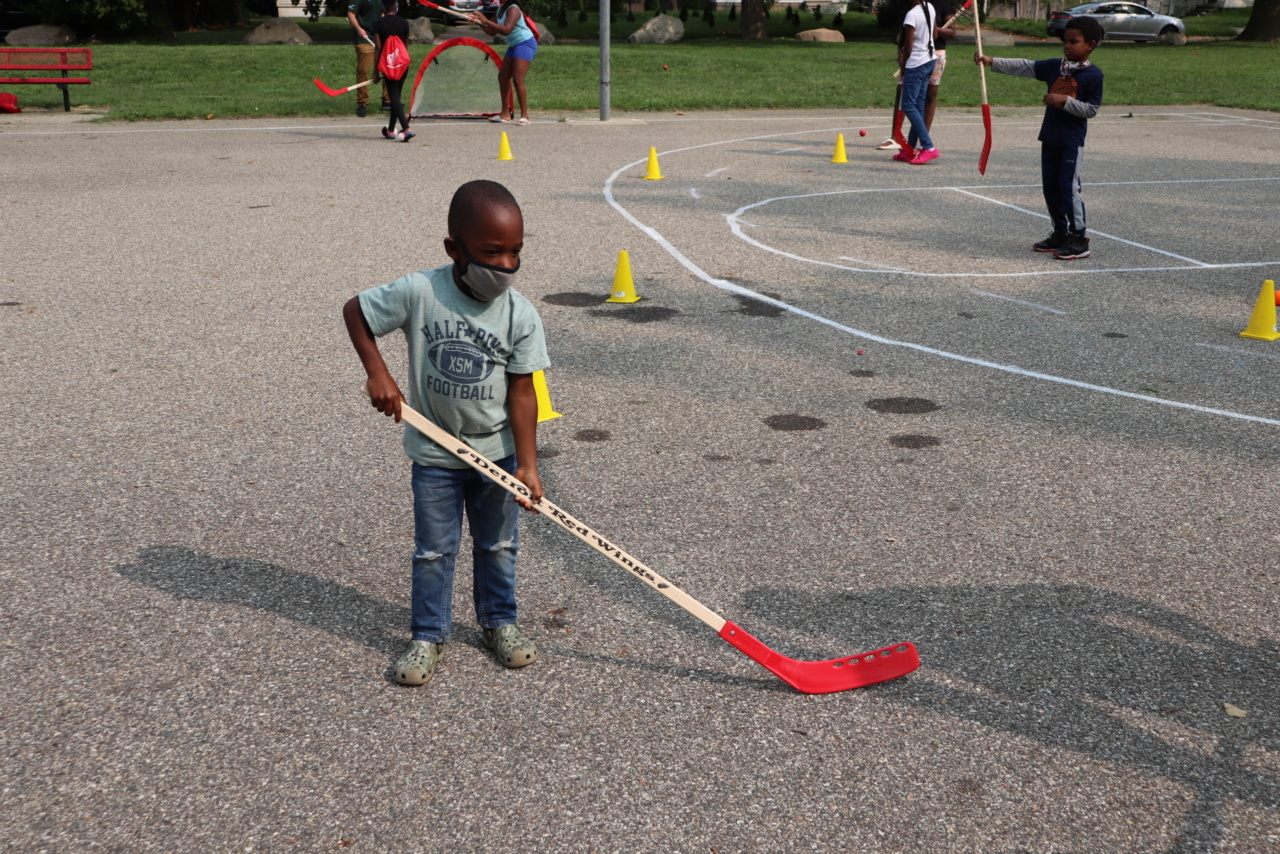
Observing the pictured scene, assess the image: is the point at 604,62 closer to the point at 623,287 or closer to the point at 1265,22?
the point at 623,287

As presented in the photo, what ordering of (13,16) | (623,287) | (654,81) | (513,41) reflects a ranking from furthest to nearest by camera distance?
(13,16) → (654,81) → (513,41) → (623,287)

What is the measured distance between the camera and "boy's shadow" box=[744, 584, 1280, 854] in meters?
3.16

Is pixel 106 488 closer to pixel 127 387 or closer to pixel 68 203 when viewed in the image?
pixel 127 387

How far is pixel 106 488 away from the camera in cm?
484

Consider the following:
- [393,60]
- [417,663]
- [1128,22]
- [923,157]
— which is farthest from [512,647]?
[1128,22]

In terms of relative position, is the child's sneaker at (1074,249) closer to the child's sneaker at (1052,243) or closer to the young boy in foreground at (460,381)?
the child's sneaker at (1052,243)

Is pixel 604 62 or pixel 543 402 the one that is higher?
pixel 604 62

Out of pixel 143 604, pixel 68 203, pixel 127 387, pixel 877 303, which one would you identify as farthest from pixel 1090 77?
pixel 68 203

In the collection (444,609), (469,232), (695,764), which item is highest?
(469,232)

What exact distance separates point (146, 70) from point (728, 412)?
2227 cm

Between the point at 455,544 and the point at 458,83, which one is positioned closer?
the point at 455,544

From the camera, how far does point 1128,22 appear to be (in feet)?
133

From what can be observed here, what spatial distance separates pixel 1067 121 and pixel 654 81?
1664 cm

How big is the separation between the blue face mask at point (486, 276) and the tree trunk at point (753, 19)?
38701 millimetres
